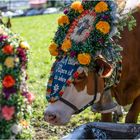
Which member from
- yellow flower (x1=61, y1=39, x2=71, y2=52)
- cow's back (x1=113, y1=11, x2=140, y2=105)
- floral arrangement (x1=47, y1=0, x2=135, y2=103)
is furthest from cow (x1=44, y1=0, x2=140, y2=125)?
yellow flower (x1=61, y1=39, x2=71, y2=52)

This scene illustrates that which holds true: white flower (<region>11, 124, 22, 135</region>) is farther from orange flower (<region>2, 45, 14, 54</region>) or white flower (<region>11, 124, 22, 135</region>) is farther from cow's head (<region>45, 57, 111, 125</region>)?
cow's head (<region>45, 57, 111, 125</region>)

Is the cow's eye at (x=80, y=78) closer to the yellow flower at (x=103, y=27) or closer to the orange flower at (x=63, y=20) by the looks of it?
the yellow flower at (x=103, y=27)

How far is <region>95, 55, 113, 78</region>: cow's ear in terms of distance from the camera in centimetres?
399

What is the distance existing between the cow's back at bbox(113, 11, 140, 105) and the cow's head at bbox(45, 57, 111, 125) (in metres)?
0.70

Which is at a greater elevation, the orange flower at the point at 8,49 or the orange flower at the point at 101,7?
the orange flower at the point at 101,7

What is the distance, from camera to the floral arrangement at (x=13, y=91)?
3.13 metres

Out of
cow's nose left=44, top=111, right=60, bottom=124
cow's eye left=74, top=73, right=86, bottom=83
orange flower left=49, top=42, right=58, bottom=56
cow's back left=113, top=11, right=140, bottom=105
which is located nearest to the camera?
cow's nose left=44, top=111, right=60, bottom=124

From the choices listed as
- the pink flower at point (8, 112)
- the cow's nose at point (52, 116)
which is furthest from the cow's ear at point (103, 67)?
the pink flower at point (8, 112)

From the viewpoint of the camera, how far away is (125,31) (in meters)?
4.68

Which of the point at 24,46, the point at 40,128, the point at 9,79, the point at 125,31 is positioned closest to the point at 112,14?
the point at 125,31

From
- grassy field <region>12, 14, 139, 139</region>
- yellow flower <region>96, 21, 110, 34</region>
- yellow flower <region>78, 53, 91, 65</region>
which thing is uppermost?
yellow flower <region>96, 21, 110, 34</region>

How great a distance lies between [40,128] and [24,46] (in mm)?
2298

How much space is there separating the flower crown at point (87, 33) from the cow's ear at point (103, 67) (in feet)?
0.21

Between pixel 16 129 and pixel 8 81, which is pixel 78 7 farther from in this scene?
pixel 16 129
